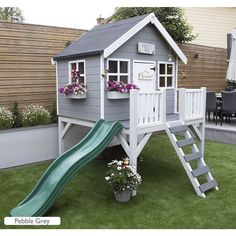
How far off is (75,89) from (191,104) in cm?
215

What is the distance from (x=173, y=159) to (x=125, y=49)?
2723 mm

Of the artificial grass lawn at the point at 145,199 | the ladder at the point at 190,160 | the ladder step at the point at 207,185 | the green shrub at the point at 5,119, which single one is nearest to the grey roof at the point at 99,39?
the green shrub at the point at 5,119

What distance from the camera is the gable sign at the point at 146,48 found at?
17.7ft

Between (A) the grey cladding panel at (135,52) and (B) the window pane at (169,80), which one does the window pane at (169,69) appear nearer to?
(B) the window pane at (169,80)

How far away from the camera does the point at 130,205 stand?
13.9 ft

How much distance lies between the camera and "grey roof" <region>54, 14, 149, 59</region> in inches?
198

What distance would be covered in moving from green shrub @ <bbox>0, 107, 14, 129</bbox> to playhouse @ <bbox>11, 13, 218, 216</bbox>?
39.8 inches

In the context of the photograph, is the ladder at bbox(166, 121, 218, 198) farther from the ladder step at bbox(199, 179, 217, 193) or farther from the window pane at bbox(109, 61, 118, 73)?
the window pane at bbox(109, 61, 118, 73)

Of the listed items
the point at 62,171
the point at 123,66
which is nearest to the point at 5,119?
the point at 62,171

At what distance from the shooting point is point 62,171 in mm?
4266

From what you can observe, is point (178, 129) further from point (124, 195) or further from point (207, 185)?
point (124, 195)

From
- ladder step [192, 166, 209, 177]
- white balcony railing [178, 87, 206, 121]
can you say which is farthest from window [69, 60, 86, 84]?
ladder step [192, 166, 209, 177]
